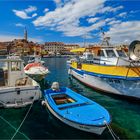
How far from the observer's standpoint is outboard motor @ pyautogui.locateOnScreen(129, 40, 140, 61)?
13.2m

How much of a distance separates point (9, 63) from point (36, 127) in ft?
18.6

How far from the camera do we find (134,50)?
1348cm

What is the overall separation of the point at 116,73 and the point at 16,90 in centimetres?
755

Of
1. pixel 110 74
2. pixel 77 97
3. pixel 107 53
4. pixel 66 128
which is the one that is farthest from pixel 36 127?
pixel 107 53

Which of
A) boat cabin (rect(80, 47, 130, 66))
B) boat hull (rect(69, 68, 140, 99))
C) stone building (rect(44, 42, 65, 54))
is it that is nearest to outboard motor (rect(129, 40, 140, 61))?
boat hull (rect(69, 68, 140, 99))

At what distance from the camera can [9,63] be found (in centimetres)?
1280

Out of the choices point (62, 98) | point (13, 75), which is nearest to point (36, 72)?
point (13, 75)

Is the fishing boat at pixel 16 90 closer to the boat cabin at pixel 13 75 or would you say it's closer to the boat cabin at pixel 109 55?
the boat cabin at pixel 13 75

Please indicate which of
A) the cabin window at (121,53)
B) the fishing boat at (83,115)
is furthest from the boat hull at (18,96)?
the cabin window at (121,53)

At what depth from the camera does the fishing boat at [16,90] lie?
10.7 m

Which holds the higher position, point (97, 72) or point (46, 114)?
point (97, 72)

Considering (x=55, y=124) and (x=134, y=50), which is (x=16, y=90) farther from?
(x=134, y=50)

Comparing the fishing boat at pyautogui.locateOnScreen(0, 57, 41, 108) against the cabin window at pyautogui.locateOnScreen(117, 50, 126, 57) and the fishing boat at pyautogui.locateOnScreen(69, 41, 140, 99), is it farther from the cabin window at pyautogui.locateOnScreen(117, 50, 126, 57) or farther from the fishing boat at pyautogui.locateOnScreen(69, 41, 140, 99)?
the cabin window at pyautogui.locateOnScreen(117, 50, 126, 57)

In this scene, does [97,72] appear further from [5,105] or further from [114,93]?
[5,105]
